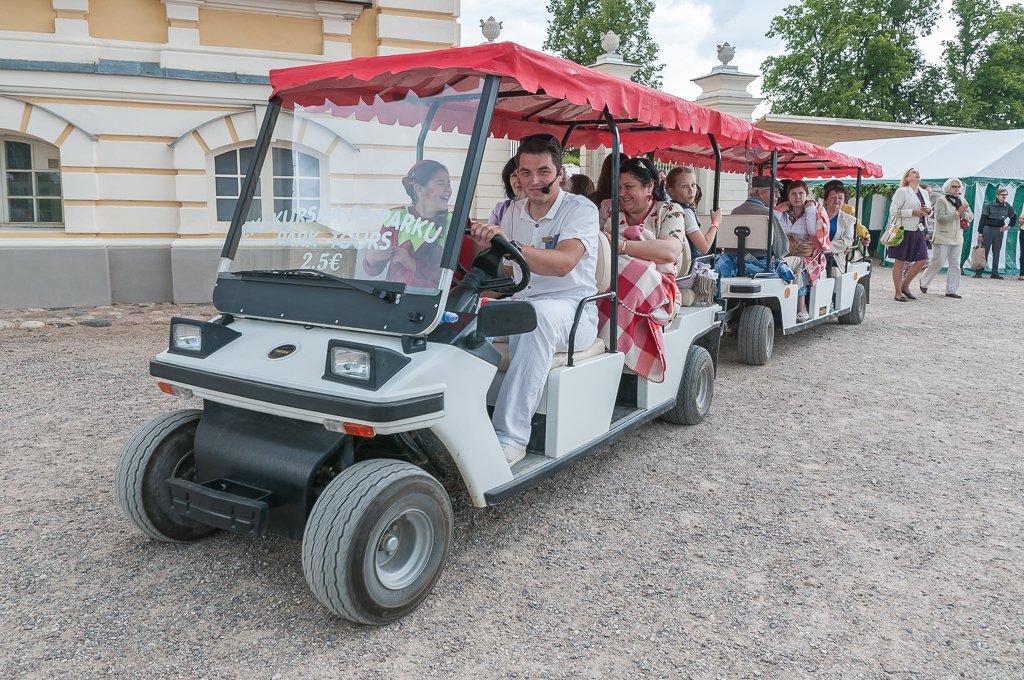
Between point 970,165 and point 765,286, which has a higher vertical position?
point 970,165

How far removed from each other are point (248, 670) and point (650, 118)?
293 cm

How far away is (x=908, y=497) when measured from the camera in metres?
4.13

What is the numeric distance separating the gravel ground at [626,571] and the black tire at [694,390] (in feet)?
0.40

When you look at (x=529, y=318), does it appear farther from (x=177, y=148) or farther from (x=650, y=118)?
(x=177, y=148)

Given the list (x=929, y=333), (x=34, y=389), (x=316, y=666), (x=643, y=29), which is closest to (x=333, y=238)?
(x=316, y=666)

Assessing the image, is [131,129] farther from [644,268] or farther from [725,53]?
[725,53]

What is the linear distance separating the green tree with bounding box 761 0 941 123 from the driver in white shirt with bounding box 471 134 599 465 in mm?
36531

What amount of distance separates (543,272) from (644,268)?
1.05 metres

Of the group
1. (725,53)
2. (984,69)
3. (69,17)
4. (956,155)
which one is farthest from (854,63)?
(69,17)

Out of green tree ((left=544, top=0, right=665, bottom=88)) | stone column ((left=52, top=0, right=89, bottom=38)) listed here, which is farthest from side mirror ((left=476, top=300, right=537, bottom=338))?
green tree ((left=544, top=0, right=665, bottom=88))

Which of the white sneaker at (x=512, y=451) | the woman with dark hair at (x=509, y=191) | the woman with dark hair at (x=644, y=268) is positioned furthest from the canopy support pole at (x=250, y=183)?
the woman with dark hair at (x=644, y=268)

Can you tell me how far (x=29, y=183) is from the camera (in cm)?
921

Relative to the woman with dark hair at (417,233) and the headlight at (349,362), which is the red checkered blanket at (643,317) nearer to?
the woman with dark hair at (417,233)

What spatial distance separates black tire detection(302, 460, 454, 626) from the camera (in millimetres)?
2559
